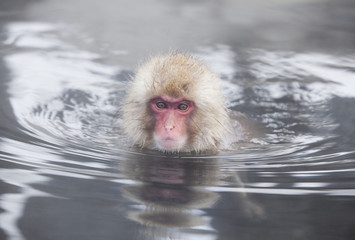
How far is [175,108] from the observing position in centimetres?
434

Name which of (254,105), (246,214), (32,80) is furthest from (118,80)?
(246,214)

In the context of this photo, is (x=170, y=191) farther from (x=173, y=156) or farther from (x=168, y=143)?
(x=173, y=156)

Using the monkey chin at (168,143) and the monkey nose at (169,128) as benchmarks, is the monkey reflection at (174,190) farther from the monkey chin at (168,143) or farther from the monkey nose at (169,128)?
the monkey nose at (169,128)

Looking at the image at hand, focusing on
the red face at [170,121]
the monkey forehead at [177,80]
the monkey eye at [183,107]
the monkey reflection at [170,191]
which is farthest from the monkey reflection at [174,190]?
the monkey forehead at [177,80]

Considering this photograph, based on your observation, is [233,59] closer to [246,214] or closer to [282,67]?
[282,67]

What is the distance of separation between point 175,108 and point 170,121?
0.14 metres

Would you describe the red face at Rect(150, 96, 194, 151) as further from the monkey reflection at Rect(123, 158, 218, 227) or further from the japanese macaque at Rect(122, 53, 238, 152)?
the monkey reflection at Rect(123, 158, 218, 227)

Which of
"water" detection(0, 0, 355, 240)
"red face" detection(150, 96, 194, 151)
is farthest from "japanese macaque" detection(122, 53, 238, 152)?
"water" detection(0, 0, 355, 240)

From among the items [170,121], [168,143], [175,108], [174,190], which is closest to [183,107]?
[175,108]

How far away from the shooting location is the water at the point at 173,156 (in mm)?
2918

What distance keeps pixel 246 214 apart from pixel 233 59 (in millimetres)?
4432

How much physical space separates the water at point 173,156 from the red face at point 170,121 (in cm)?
14

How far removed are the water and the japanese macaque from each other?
0.16 m

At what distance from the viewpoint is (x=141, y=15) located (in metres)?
9.05
